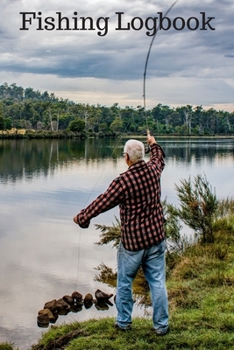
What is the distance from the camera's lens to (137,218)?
459cm

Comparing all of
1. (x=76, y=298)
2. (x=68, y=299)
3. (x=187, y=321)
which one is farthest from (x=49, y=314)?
(x=187, y=321)

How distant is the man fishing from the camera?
4582 millimetres

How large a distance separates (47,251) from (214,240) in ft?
16.0

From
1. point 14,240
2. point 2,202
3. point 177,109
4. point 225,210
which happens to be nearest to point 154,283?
point 14,240

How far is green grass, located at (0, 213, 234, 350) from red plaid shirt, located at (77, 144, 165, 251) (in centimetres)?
107

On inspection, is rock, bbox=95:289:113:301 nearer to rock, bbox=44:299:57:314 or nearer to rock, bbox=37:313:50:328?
rock, bbox=44:299:57:314

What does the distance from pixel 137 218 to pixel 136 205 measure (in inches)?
5.0

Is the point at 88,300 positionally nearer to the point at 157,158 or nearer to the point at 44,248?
the point at 157,158

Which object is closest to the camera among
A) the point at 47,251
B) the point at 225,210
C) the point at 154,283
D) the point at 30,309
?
the point at 154,283

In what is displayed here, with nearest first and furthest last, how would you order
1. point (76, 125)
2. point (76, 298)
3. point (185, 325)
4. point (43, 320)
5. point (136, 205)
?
point (136, 205)
point (185, 325)
point (43, 320)
point (76, 298)
point (76, 125)

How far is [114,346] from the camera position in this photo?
15.9ft

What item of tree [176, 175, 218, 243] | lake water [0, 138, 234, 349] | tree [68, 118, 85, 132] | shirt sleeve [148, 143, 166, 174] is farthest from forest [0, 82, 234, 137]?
shirt sleeve [148, 143, 166, 174]

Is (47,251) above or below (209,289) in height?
below

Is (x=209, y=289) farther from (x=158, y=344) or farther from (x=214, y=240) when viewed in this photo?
(x=214, y=240)
